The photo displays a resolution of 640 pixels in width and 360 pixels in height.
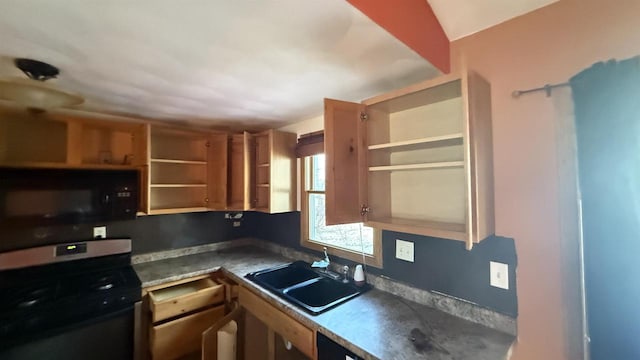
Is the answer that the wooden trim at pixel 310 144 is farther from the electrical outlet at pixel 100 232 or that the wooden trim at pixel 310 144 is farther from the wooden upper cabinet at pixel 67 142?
the electrical outlet at pixel 100 232

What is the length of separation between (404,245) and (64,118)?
2565 mm

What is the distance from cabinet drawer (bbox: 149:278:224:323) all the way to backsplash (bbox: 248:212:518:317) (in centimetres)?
129

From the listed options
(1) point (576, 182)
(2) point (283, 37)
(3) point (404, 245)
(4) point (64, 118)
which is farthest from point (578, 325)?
(4) point (64, 118)

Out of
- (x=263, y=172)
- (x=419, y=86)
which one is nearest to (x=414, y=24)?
(x=419, y=86)

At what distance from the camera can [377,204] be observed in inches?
62.8

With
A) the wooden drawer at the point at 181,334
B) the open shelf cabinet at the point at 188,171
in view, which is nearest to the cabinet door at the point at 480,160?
the wooden drawer at the point at 181,334

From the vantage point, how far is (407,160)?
5.14 feet

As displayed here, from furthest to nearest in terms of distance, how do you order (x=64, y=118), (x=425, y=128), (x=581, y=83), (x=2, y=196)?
(x=64, y=118) < (x=2, y=196) < (x=425, y=128) < (x=581, y=83)

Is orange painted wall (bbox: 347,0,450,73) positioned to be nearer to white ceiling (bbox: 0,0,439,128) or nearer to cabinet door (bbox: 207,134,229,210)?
white ceiling (bbox: 0,0,439,128)

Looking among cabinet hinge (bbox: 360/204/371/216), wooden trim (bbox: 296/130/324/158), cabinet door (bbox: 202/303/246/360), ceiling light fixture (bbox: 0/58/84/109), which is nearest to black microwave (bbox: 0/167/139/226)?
ceiling light fixture (bbox: 0/58/84/109)

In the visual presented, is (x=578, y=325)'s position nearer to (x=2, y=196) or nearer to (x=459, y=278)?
(x=459, y=278)

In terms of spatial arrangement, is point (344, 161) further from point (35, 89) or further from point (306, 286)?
point (35, 89)

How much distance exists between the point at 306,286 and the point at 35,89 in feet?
5.74

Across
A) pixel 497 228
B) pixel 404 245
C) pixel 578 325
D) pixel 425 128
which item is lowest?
pixel 578 325
